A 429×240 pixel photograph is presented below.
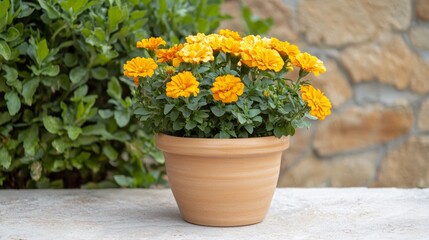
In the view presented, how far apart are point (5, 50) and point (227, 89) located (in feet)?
2.11

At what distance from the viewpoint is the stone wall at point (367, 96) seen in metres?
2.73

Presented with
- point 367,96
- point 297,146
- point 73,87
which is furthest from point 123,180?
point 367,96

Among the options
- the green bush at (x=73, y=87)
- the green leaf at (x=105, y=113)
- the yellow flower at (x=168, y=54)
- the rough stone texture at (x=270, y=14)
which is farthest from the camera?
the rough stone texture at (x=270, y=14)

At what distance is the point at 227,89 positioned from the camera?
53.5 inches

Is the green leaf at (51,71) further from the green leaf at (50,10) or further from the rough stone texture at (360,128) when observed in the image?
the rough stone texture at (360,128)

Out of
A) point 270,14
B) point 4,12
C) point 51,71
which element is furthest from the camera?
point 270,14

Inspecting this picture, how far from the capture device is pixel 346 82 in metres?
2.77

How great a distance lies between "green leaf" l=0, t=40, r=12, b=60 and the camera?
164 centimetres

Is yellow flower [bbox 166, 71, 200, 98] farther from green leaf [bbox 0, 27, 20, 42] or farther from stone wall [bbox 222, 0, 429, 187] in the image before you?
stone wall [bbox 222, 0, 429, 187]

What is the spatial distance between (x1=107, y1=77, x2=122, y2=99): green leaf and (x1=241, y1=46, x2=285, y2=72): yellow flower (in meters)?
0.57

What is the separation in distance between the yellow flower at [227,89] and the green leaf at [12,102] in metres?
0.63

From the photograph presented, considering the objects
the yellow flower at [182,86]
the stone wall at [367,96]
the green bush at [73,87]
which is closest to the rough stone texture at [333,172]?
the stone wall at [367,96]

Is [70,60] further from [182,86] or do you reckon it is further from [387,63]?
[387,63]

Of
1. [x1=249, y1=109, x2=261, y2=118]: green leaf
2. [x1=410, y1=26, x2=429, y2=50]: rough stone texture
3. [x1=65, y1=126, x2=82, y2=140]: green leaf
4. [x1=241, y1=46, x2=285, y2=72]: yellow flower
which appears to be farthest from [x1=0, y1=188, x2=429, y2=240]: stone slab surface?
[x1=410, y1=26, x2=429, y2=50]: rough stone texture
